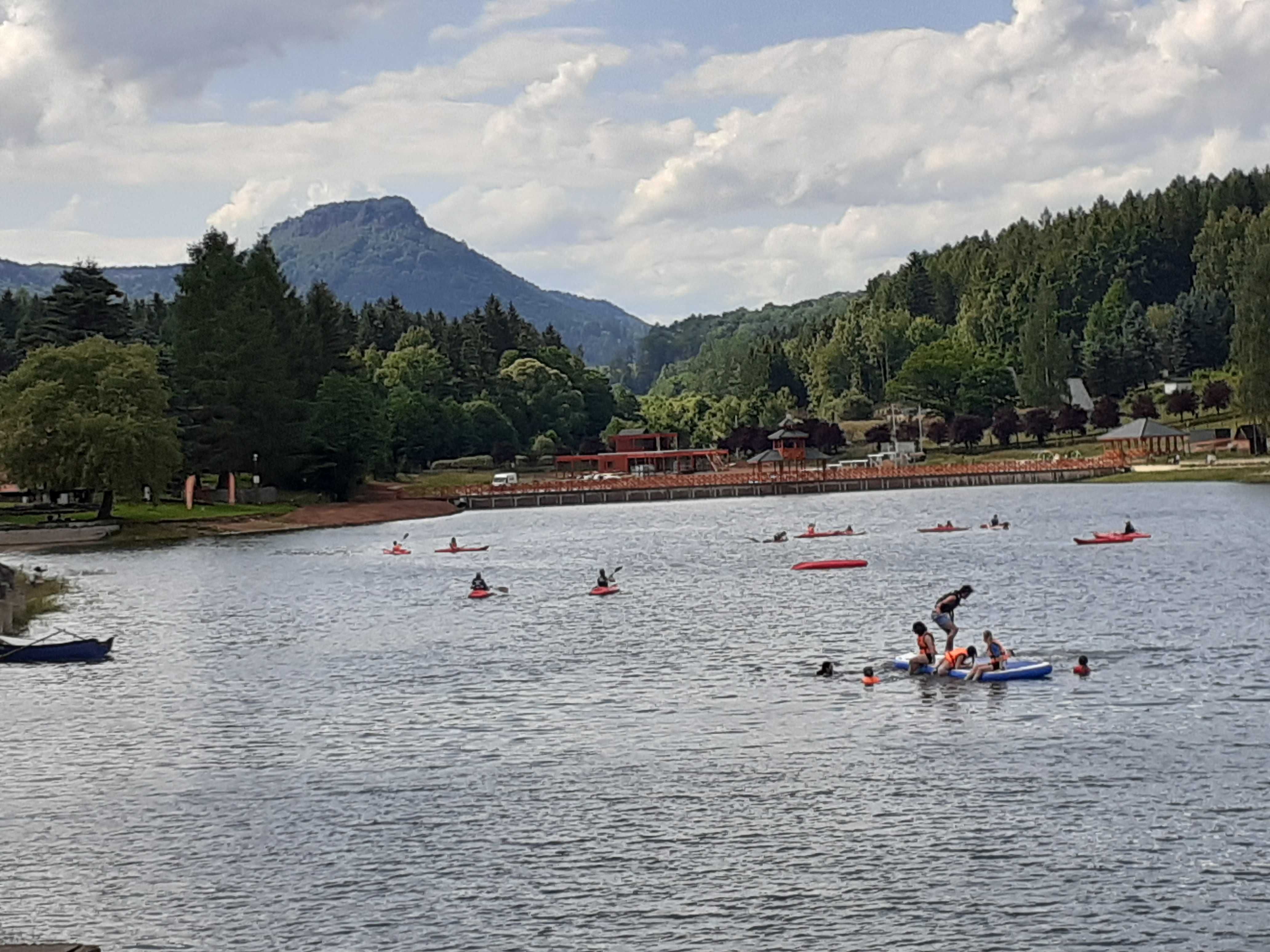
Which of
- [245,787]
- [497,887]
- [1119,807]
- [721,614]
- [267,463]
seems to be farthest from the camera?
[267,463]

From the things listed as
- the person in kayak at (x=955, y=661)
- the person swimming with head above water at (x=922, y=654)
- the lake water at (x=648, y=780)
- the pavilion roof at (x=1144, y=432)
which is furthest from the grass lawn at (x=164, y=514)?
the pavilion roof at (x=1144, y=432)

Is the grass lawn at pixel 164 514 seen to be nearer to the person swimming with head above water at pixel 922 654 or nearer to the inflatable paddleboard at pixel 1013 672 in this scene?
the person swimming with head above water at pixel 922 654

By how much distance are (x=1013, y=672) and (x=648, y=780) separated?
49.5 feet

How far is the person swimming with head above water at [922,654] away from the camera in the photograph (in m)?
47.2

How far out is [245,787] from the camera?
36.5 metres

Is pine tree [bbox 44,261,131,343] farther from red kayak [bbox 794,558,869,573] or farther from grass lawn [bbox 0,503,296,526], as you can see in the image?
red kayak [bbox 794,558,869,573]

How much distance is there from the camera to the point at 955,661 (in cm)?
4666

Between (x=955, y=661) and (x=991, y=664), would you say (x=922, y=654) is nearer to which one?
(x=955, y=661)

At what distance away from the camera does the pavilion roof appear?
619 ft

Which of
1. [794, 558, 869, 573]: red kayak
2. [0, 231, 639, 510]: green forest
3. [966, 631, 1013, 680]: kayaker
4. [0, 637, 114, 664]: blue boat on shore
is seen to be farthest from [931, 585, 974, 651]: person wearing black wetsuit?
[0, 231, 639, 510]: green forest

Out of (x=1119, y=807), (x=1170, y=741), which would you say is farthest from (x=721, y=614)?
(x=1119, y=807)

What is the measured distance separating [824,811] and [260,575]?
226 feet

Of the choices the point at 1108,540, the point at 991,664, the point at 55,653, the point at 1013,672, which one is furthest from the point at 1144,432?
the point at 55,653

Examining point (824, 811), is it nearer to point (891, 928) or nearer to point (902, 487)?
point (891, 928)
